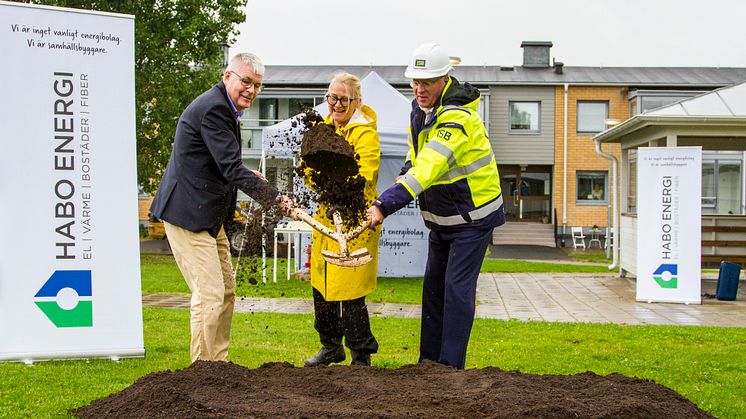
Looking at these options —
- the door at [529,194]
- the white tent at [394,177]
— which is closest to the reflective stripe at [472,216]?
the white tent at [394,177]

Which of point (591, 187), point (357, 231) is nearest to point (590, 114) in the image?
point (591, 187)

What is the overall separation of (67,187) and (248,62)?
194 cm

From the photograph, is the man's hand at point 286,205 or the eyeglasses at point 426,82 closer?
the man's hand at point 286,205

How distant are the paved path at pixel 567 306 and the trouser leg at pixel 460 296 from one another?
4.70 m

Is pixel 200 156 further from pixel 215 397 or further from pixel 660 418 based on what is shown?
pixel 660 418

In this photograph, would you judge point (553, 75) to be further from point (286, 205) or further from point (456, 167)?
point (286, 205)

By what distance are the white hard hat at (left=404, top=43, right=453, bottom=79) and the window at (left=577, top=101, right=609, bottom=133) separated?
31945 mm

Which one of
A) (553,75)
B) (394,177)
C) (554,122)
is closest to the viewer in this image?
(394,177)

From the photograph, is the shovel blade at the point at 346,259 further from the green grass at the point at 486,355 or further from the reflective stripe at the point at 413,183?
the green grass at the point at 486,355

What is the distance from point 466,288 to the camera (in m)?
5.21

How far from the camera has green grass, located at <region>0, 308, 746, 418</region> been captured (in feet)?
17.3

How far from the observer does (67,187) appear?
6141 mm

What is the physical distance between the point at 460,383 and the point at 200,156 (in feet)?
7.01

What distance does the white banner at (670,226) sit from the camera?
12383 mm
